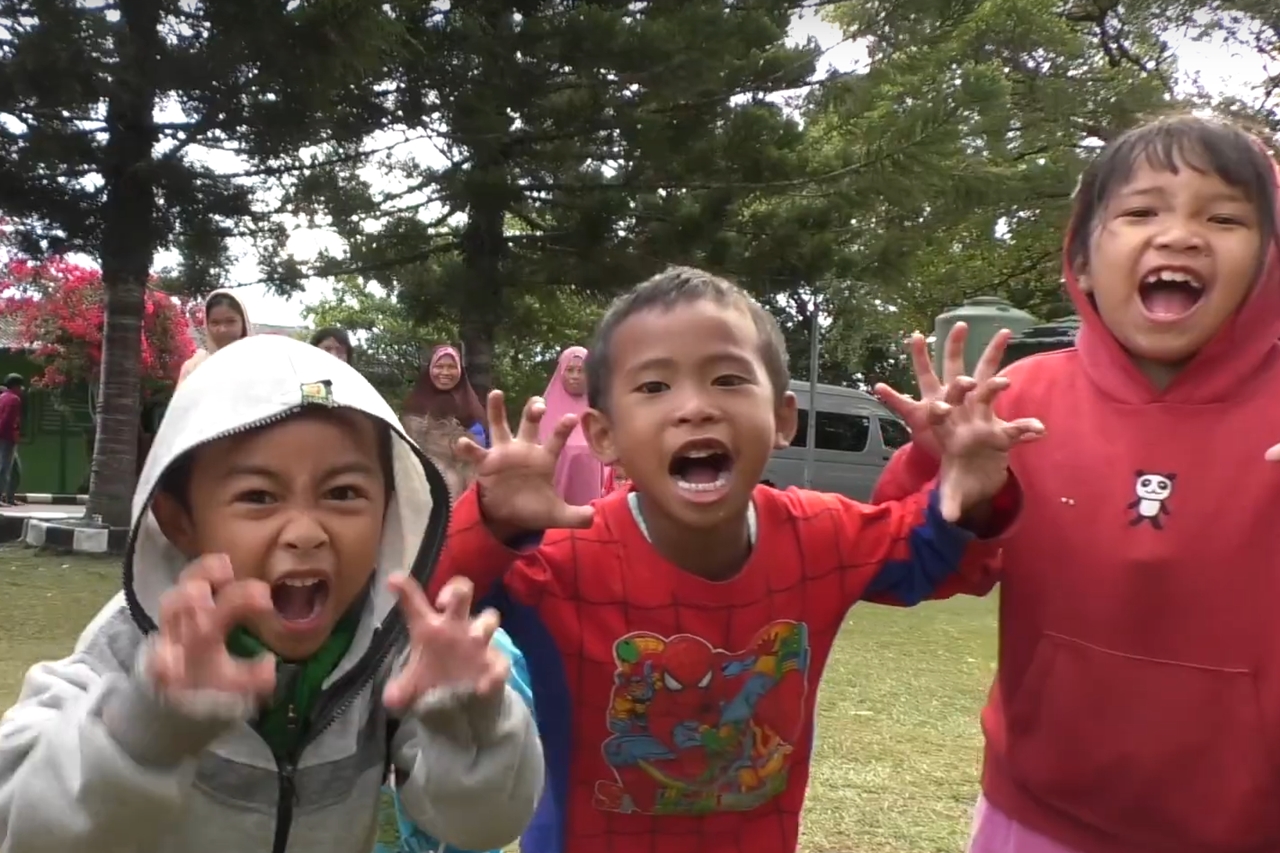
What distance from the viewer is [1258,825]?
68.1 inches

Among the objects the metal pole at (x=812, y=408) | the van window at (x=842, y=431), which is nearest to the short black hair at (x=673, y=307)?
the metal pole at (x=812, y=408)

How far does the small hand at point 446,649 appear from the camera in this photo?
1373 millimetres

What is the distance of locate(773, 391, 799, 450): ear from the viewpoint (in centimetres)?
207

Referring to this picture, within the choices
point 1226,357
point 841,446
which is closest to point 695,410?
point 1226,357

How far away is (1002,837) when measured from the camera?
196cm

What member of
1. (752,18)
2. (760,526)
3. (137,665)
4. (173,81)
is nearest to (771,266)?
(752,18)

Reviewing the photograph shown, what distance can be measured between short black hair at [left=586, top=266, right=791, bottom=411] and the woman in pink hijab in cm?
408

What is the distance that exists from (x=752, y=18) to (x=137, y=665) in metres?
9.03

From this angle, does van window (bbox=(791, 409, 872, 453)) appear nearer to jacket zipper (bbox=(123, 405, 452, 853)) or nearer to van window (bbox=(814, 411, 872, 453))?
van window (bbox=(814, 411, 872, 453))

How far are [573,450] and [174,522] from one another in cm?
486

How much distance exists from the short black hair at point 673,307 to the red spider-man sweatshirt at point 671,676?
0.28 metres

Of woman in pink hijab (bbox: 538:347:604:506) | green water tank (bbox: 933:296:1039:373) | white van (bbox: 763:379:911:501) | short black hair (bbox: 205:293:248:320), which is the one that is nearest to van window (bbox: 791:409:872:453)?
white van (bbox: 763:379:911:501)

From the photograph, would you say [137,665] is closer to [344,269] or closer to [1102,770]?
[1102,770]

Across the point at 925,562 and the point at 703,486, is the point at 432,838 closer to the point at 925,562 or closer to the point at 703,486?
the point at 703,486
